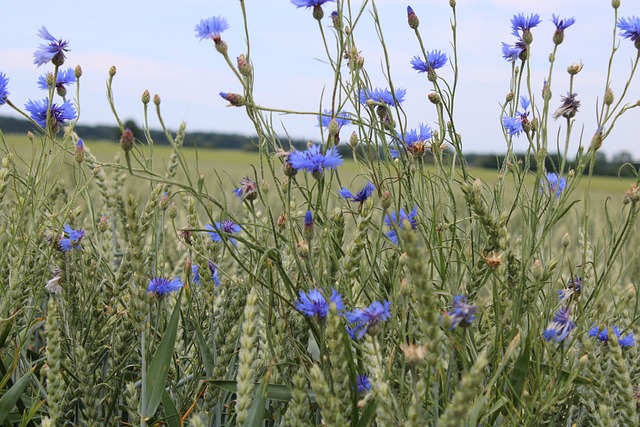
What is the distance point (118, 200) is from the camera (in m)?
1.91

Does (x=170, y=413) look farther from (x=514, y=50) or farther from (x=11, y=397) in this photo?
(x=514, y=50)

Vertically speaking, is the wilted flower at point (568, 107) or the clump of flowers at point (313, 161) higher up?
the wilted flower at point (568, 107)

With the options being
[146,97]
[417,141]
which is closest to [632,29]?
[417,141]

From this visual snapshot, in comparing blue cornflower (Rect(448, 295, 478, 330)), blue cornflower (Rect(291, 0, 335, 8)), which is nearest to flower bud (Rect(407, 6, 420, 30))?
blue cornflower (Rect(291, 0, 335, 8))

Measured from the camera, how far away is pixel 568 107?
1.42 meters

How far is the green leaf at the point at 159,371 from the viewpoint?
1.10 meters

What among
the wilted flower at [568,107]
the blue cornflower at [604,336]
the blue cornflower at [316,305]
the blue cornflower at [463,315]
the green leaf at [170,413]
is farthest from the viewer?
the wilted flower at [568,107]

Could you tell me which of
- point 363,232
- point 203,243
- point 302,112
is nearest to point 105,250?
point 203,243

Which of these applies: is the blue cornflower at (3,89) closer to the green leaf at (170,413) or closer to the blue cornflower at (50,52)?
the blue cornflower at (50,52)

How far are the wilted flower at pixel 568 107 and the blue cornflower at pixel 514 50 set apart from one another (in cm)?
22

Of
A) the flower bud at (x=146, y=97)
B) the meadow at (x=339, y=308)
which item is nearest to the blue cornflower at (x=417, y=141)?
A: the meadow at (x=339, y=308)

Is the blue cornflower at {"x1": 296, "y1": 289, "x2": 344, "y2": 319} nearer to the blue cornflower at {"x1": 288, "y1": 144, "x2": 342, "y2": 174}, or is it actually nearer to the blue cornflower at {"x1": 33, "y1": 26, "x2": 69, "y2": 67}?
the blue cornflower at {"x1": 288, "y1": 144, "x2": 342, "y2": 174}

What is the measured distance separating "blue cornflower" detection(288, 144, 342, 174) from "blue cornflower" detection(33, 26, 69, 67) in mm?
719

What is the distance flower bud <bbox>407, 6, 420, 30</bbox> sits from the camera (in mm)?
1539
